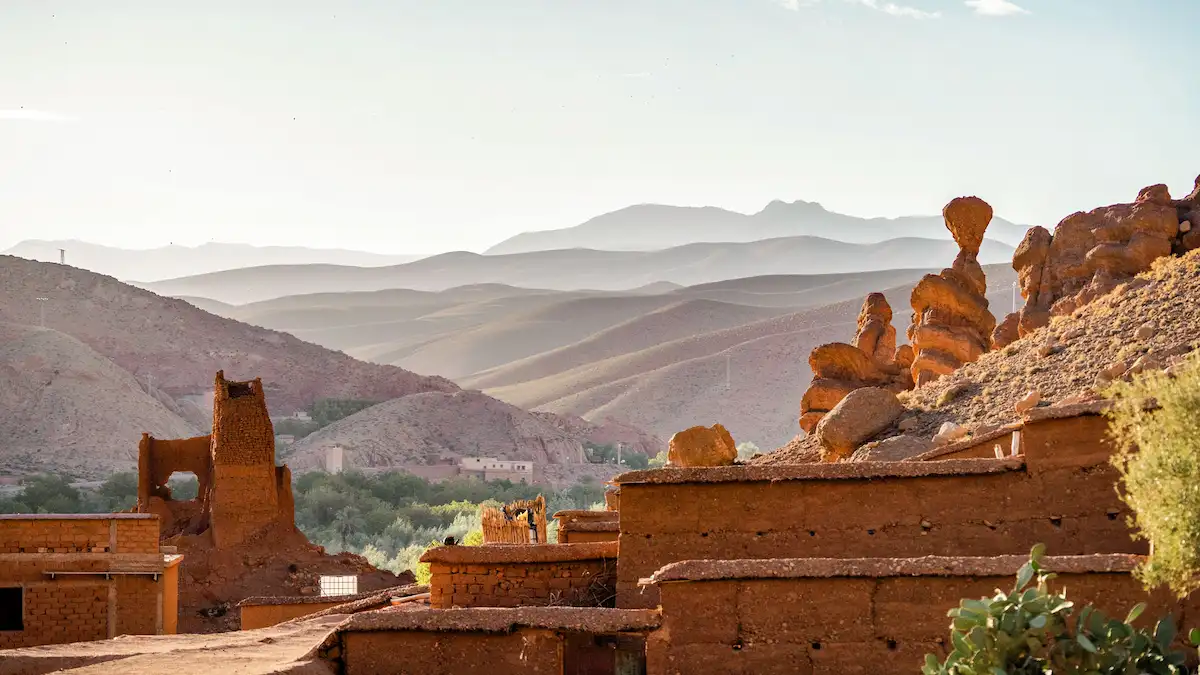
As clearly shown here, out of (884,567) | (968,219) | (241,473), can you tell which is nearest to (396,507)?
(241,473)

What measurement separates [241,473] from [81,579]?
9659 mm

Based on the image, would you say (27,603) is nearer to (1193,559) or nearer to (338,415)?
(1193,559)

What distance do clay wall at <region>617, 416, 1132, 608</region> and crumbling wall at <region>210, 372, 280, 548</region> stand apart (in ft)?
60.0

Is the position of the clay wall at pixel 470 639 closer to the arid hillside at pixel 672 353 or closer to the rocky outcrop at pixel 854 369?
the rocky outcrop at pixel 854 369

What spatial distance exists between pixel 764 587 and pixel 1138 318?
10826mm

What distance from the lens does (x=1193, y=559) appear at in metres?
13.6

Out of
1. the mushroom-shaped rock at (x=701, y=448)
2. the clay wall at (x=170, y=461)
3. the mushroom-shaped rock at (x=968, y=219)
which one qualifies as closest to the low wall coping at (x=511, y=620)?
the mushroom-shaped rock at (x=701, y=448)

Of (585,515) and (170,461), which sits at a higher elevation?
(170,461)

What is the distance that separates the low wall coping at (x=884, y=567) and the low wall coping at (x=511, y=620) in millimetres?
432

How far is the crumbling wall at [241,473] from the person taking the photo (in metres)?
34.7

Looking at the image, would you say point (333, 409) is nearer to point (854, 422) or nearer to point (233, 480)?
point (233, 480)

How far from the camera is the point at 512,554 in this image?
18.8 metres

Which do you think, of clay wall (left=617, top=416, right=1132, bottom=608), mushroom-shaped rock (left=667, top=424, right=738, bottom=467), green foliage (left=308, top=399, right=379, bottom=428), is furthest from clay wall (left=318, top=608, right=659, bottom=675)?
green foliage (left=308, top=399, right=379, bottom=428)

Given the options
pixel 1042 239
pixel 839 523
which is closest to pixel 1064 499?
pixel 839 523
